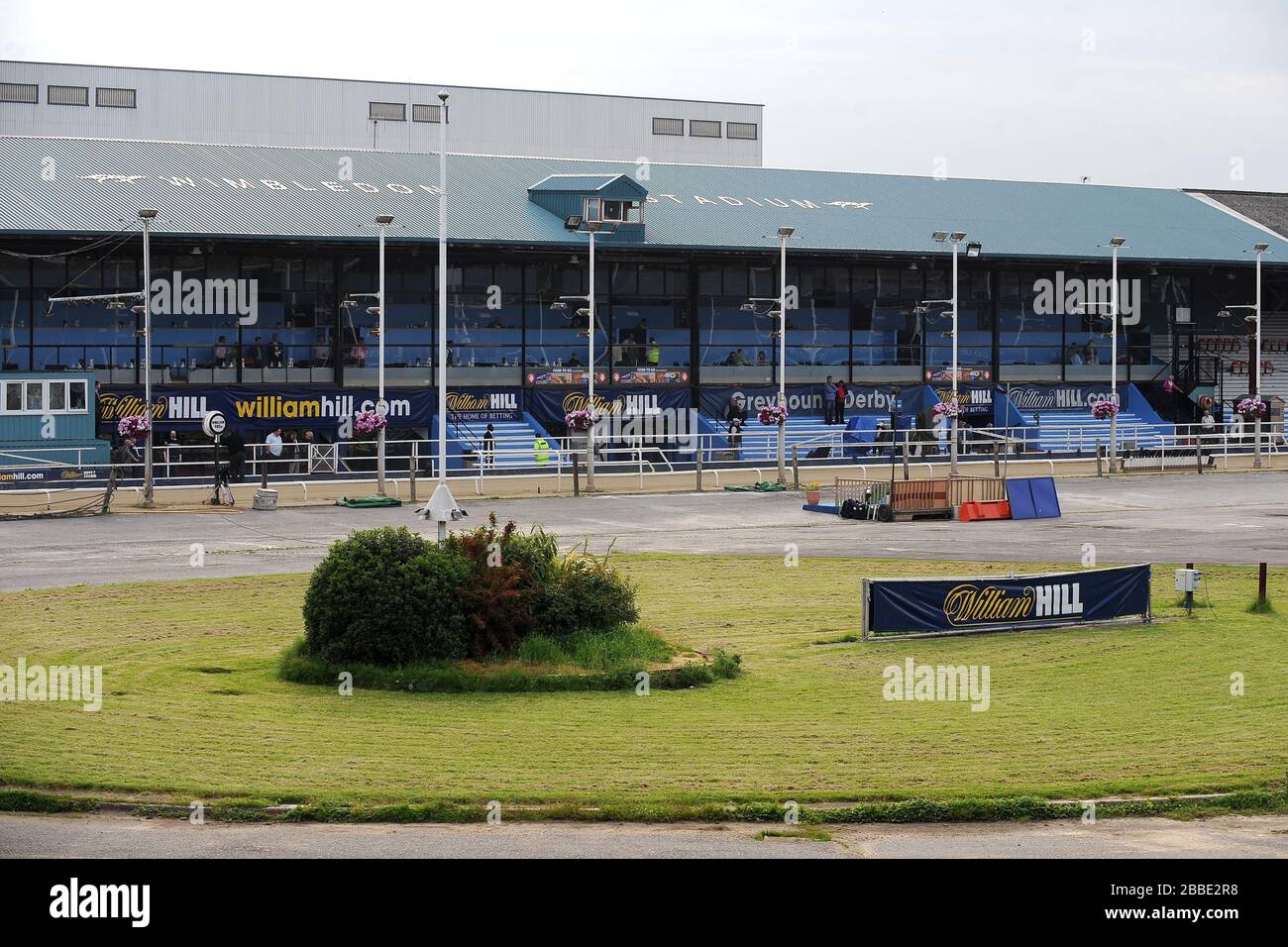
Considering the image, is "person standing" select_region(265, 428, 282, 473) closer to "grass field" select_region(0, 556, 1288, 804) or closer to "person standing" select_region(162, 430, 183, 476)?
"person standing" select_region(162, 430, 183, 476)

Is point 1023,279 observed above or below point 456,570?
above

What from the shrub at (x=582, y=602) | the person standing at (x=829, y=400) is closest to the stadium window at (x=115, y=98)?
the person standing at (x=829, y=400)

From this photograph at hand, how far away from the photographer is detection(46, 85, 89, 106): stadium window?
74312 millimetres

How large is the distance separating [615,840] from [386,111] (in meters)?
71.4

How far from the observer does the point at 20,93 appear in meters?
73.4

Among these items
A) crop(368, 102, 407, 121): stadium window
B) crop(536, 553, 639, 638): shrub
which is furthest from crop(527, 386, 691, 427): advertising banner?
crop(536, 553, 639, 638): shrub

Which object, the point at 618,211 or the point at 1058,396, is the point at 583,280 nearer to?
the point at 618,211

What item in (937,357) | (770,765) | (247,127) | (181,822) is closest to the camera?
(181,822)

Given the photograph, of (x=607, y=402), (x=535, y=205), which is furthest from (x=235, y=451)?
(x=535, y=205)

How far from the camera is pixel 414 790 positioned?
49.4 feet
